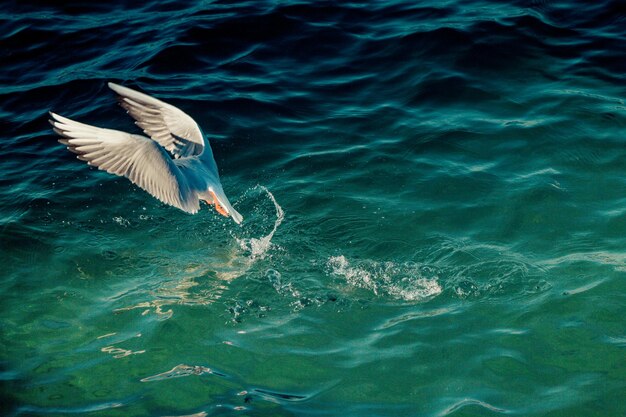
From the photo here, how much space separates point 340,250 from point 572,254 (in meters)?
2.16

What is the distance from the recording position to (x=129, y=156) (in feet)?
23.0

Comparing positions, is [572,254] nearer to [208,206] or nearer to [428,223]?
[428,223]

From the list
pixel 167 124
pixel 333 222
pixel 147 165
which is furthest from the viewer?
pixel 167 124

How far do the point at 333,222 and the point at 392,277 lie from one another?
114 cm

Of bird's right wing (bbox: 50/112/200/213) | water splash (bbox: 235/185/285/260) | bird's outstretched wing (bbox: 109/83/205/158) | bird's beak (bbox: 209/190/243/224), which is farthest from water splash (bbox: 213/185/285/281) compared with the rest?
bird's outstretched wing (bbox: 109/83/205/158)

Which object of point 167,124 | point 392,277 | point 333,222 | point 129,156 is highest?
point 129,156

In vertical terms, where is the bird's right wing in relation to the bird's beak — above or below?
above

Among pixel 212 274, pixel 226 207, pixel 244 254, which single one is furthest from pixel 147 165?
pixel 244 254

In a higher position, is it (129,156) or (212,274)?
(129,156)

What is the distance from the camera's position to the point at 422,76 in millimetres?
10547

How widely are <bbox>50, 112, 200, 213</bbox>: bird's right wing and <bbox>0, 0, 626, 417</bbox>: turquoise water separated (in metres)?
1.03

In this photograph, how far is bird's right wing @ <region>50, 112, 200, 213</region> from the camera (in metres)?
6.95

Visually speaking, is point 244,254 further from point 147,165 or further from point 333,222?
point 147,165

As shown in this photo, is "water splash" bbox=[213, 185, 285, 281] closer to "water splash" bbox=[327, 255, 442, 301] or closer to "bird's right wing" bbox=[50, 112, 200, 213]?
"water splash" bbox=[327, 255, 442, 301]
